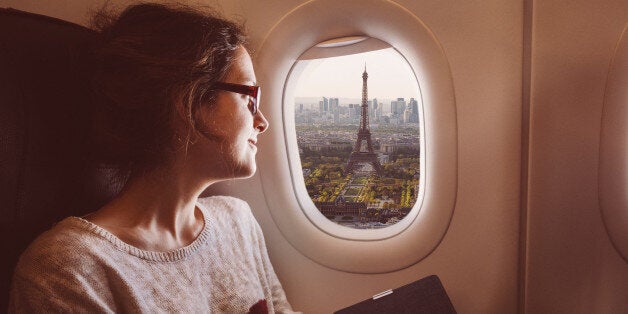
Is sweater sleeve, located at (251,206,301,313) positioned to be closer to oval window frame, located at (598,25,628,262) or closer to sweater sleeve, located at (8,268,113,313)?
sweater sleeve, located at (8,268,113,313)

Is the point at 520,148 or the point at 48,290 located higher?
the point at 520,148

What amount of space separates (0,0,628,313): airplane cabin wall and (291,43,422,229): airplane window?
0.17 meters

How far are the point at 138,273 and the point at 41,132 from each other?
0.36 meters

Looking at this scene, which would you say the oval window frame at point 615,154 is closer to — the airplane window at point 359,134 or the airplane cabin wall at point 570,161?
the airplane cabin wall at point 570,161

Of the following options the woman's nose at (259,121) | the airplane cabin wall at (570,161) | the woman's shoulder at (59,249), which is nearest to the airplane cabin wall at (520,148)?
the airplane cabin wall at (570,161)

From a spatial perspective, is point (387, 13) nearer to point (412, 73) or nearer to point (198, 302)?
point (412, 73)

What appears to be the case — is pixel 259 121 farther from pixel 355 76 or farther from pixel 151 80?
pixel 355 76

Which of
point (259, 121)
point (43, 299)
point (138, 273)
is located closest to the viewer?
point (43, 299)

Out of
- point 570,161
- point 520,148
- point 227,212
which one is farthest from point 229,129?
point 570,161

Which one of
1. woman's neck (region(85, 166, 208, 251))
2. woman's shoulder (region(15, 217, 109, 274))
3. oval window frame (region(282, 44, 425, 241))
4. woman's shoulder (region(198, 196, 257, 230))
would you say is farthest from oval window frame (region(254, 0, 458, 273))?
woman's shoulder (region(15, 217, 109, 274))

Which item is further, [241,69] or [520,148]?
[520,148]

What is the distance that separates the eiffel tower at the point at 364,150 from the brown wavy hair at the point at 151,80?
656 mm

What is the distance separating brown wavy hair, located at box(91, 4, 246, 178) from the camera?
0.84 metres

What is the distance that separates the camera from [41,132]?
0.77 m
